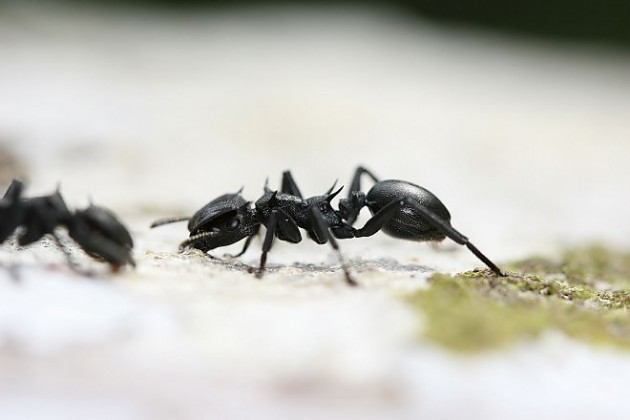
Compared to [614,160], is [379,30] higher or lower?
higher

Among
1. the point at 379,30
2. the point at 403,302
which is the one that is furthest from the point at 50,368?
the point at 379,30

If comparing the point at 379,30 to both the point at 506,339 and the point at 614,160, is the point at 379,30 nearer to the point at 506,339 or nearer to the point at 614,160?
the point at 614,160

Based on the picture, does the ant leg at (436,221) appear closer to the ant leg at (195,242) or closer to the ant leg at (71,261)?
the ant leg at (195,242)

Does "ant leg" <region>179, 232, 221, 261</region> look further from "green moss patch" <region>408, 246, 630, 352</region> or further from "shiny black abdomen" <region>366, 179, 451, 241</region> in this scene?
"green moss patch" <region>408, 246, 630, 352</region>

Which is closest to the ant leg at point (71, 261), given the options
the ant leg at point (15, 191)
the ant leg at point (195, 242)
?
the ant leg at point (15, 191)

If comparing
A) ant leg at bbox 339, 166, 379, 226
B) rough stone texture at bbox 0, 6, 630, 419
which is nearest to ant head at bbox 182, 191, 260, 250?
rough stone texture at bbox 0, 6, 630, 419

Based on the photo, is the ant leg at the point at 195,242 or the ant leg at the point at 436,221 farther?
the ant leg at the point at 195,242

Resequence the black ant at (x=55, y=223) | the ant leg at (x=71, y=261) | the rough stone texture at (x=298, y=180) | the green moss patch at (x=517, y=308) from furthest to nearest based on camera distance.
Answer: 1. the black ant at (x=55, y=223)
2. the ant leg at (x=71, y=261)
3. the green moss patch at (x=517, y=308)
4. the rough stone texture at (x=298, y=180)
